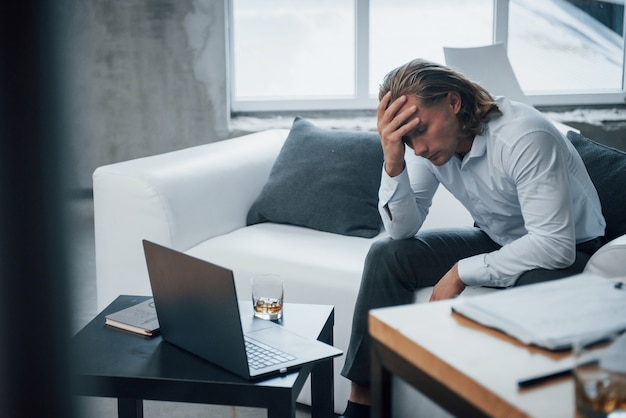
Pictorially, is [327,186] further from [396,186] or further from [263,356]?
[263,356]

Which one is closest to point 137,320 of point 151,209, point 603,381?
point 151,209

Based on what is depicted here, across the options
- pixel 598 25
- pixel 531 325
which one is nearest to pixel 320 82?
pixel 598 25

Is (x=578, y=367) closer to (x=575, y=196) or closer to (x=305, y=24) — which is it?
(x=575, y=196)

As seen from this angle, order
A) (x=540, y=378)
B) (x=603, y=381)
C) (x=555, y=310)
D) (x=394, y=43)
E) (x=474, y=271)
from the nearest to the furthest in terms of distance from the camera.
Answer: (x=603, y=381) → (x=540, y=378) → (x=555, y=310) → (x=474, y=271) → (x=394, y=43)

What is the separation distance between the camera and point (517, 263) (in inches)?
65.5

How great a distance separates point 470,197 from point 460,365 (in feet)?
3.78

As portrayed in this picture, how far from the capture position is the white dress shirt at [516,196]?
5.28 ft

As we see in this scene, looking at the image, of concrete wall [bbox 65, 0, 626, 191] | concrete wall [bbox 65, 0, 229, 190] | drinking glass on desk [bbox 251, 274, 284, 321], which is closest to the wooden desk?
drinking glass on desk [bbox 251, 274, 284, 321]

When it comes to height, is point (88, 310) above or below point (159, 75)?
below

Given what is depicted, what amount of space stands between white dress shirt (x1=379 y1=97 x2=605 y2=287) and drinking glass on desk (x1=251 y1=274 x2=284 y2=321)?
46 centimetres

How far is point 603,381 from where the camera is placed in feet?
1.90

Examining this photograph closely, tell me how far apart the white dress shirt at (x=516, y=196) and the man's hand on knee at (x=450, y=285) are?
0.02m

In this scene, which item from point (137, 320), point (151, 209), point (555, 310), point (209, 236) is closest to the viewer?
point (555, 310)

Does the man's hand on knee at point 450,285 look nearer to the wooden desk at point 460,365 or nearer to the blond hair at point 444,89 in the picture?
the blond hair at point 444,89
